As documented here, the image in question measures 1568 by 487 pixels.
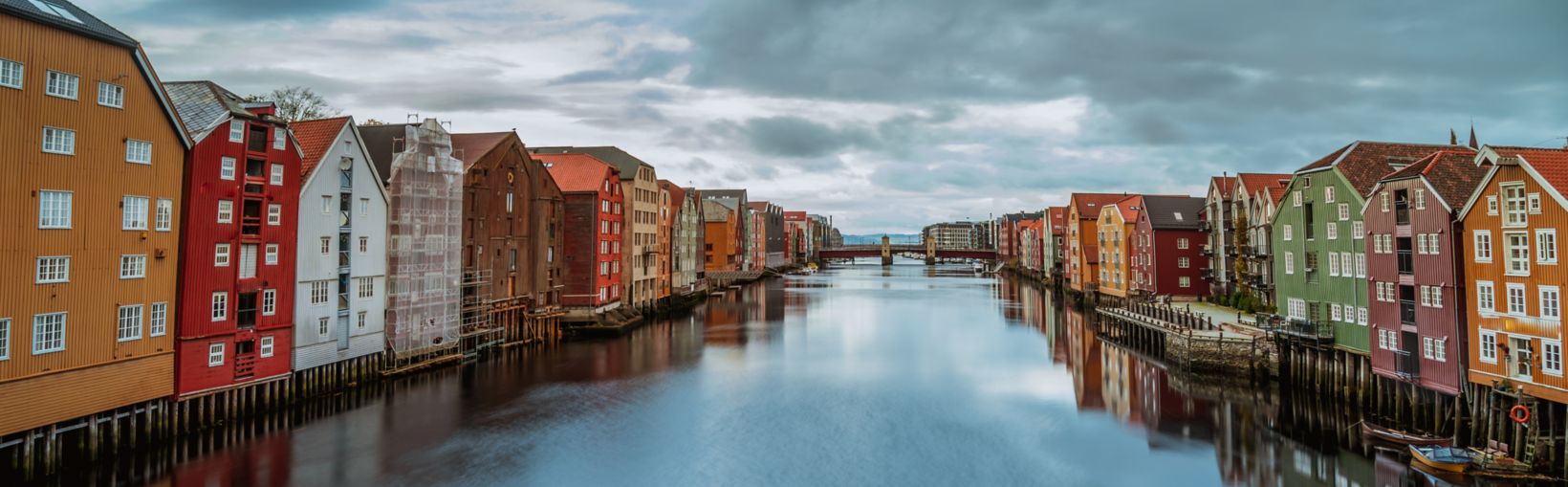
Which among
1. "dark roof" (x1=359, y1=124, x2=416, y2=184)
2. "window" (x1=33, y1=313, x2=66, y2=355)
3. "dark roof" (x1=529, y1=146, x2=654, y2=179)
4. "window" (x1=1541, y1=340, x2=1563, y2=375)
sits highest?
"dark roof" (x1=529, y1=146, x2=654, y2=179)

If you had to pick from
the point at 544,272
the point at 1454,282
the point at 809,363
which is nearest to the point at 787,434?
the point at 809,363

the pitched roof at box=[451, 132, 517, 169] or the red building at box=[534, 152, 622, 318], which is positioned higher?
the pitched roof at box=[451, 132, 517, 169]

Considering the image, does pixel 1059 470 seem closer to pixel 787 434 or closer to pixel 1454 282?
pixel 787 434

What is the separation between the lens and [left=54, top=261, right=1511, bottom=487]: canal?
20.1 meters

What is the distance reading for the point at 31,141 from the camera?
59.1 ft

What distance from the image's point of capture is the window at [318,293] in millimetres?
27078

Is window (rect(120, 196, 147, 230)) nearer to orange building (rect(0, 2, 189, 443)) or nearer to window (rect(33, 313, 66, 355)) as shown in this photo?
orange building (rect(0, 2, 189, 443))

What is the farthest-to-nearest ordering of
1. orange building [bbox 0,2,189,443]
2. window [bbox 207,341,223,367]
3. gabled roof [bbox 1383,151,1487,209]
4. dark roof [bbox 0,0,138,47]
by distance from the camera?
1. window [bbox 207,341,223,367]
2. gabled roof [bbox 1383,151,1487,209]
3. orange building [bbox 0,2,189,443]
4. dark roof [bbox 0,0,138,47]

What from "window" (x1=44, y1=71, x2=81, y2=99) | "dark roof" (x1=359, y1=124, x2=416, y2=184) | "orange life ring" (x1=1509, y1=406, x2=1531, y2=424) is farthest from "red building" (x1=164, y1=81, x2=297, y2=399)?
"orange life ring" (x1=1509, y1=406, x2=1531, y2=424)

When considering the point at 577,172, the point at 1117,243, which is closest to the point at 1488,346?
the point at 1117,243

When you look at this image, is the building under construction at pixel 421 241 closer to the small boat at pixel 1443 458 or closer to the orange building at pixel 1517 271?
the small boat at pixel 1443 458

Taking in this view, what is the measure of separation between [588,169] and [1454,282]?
45.4 meters

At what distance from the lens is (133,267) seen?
20.7 meters

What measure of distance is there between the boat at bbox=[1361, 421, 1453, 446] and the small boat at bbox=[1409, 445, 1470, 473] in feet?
2.76
